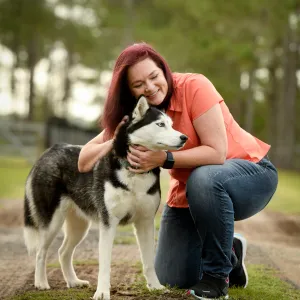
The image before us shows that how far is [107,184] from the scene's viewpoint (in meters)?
3.97

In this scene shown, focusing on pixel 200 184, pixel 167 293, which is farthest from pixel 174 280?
pixel 200 184

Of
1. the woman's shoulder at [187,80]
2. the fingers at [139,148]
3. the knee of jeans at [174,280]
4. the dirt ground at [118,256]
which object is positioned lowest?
the dirt ground at [118,256]

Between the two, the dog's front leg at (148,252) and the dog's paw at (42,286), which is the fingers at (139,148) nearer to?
the dog's front leg at (148,252)

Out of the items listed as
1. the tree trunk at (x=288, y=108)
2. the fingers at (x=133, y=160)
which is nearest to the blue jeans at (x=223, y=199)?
the fingers at (x=133, y=160)

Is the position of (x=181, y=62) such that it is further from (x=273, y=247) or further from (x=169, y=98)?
(x=169, y=98)

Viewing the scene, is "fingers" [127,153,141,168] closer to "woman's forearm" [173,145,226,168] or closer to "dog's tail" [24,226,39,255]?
"woman's forearm" [173,145,226,168]

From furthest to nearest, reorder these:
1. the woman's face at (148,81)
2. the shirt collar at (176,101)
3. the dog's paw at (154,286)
A: the dog's paw at (154,286) → the shirt collar at (176,101) → the woman's face at (148,81)

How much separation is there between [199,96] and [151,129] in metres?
0.43

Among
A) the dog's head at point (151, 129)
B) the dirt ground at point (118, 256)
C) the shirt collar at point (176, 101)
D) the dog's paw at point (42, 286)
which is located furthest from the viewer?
the dirt ground at point (118, 256)

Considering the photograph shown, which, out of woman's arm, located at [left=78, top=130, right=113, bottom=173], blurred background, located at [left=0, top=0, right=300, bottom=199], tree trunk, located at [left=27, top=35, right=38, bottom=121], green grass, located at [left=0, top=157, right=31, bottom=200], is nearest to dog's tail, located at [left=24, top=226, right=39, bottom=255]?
woman's arm, located at [left=78, top=130, right=113, bottom=173]

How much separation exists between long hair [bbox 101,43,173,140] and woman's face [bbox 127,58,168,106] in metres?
0.04

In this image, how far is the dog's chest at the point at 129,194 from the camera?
3883 mm

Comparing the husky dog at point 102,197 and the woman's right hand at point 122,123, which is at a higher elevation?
the woman's right hand at point 122,123

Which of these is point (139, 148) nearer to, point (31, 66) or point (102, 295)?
point (102, 295)
